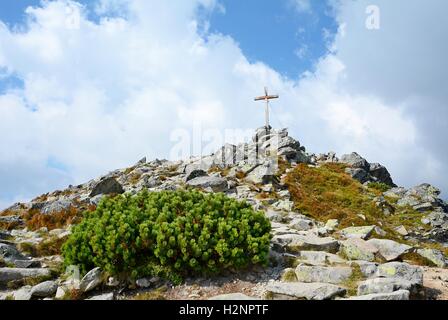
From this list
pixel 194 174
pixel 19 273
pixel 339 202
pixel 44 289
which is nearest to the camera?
pixel 44 289

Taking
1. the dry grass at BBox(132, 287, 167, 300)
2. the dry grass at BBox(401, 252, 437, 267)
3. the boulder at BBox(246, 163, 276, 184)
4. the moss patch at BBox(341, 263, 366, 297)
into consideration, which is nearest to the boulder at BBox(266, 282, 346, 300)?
the moss patch at BBox(341, 263, 366, 297)

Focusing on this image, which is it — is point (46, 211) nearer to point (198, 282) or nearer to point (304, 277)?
point (198, 282)

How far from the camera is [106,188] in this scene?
2550cm

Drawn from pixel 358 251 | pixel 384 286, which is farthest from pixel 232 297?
pixel 358 251

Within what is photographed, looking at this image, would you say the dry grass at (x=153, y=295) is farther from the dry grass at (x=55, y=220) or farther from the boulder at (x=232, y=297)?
the dry grass at (x=55, y=220)

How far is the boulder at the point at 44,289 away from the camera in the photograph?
10508 millimetres

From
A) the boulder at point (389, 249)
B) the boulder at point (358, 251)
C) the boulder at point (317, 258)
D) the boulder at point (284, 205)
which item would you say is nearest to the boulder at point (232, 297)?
the boulder at point (317, 258)

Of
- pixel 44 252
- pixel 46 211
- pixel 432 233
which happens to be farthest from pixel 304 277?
pixel 432 233

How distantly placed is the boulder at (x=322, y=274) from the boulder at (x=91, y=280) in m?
4.72

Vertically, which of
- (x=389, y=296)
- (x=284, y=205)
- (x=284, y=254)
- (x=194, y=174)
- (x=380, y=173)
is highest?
(x=380, y=173)

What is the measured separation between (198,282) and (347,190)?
23.4 m

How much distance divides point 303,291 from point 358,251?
3.93 m

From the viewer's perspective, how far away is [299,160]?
41.2 meters

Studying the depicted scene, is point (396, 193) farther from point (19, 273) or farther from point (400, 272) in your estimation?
point (19, 273)
